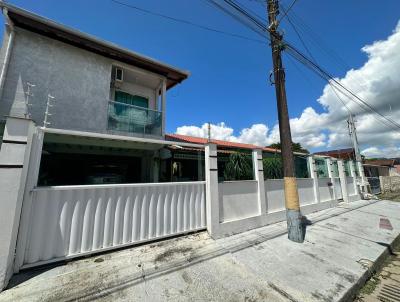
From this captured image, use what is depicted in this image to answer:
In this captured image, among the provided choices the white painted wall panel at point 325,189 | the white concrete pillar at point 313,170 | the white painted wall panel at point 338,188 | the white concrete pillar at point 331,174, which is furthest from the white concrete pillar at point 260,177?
the white painted wall panel at point 338,188

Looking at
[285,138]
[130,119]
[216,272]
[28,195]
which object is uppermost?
[130,119]

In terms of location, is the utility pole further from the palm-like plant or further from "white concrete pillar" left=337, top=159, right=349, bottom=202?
the palm-like plant

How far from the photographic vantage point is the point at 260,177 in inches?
247

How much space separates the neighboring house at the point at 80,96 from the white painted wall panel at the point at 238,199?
2.79 m

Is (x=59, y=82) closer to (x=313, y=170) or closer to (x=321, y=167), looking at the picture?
(x=313, y=170)

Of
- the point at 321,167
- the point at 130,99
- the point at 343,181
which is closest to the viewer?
the point at 130,99

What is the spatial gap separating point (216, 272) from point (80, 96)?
765 cm

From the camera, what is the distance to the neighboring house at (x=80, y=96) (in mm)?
6152

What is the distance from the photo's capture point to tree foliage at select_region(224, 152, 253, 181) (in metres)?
6.01

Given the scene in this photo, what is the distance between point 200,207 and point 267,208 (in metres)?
2.69

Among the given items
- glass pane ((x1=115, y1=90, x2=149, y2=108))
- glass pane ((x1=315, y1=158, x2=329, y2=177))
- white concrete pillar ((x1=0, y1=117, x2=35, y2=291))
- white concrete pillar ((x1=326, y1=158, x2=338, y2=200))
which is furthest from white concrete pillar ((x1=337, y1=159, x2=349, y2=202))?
white concrete pillar ((x1=0, y1=117, x2=35, y2=291))

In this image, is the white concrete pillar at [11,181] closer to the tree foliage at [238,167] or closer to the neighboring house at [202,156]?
the neighboring house at [202,156]

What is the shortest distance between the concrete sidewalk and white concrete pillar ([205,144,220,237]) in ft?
1.23

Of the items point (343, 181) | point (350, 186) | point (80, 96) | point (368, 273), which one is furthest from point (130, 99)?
point (350, 186)
